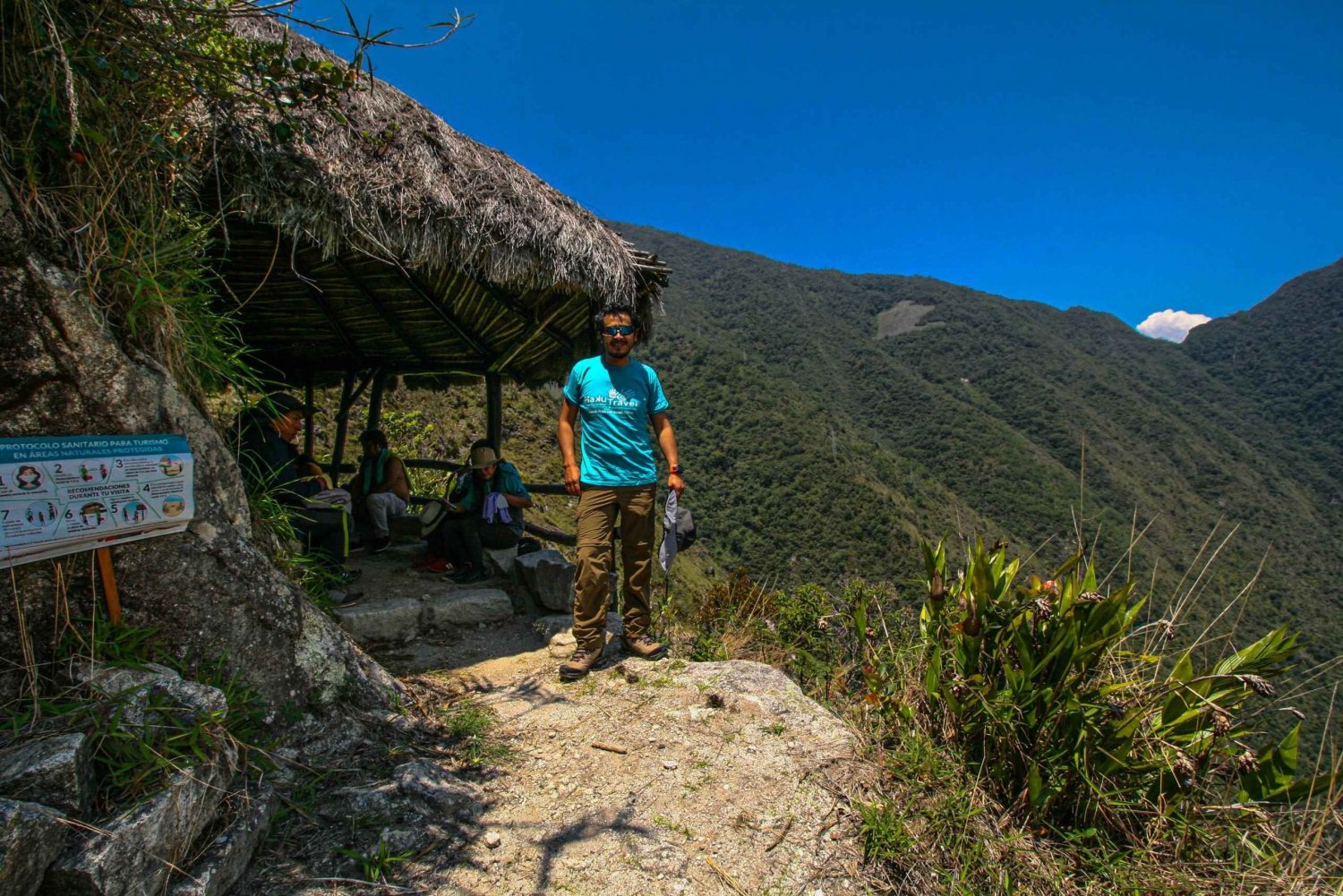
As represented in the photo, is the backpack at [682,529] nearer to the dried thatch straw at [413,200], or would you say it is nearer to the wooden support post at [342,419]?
the dried thatch straw at [413,200]

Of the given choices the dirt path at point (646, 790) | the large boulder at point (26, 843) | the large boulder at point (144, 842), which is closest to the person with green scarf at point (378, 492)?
the dirt path at point (646, 790)

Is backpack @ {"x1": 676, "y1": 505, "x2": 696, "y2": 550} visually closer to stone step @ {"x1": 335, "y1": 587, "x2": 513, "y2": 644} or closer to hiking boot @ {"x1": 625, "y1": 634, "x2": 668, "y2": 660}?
hiking boot @ {"x1": 625, "y1": 634, "x2": 668, "y2": 660}

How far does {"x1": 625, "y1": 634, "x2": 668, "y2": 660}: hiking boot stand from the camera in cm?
325

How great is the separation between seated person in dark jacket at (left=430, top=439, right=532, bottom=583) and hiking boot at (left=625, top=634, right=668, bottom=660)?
1431 mm

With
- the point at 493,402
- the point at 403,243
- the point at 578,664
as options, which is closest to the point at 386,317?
the point at 493,402

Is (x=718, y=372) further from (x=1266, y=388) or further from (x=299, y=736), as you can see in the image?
(x=1266, y=388)

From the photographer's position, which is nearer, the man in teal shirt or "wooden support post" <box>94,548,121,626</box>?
"wooden support post" <box>94,548,121,626</box>

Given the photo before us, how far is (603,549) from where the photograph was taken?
3.09 meters

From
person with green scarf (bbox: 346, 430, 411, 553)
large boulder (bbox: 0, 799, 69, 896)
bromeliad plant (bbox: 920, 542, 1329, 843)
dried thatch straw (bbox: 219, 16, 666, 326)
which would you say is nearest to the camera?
large boulder (bbox: 0, 799, 69, 896)

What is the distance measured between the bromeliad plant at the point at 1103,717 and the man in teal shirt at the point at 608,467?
1.51 meters

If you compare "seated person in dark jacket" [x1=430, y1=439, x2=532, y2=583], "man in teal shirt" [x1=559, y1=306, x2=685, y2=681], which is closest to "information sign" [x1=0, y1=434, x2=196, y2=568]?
"man in teal shirt" [x1=559, y1=306, x2=685, y2=681]

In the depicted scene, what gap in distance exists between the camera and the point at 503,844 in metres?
1.90

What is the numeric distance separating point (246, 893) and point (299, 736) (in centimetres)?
59

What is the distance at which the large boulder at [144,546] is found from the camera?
1.60m
